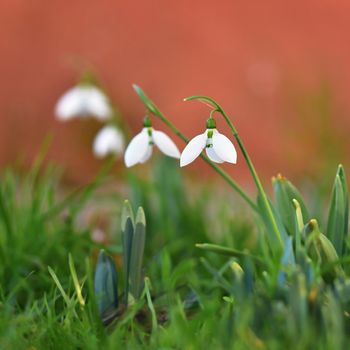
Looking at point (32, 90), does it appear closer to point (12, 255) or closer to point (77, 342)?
point (12, 255)

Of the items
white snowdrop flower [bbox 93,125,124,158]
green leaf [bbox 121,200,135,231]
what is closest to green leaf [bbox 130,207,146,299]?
green leaf [bbox 121,200,135,231]

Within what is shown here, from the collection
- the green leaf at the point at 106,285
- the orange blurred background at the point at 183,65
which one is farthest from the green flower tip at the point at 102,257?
the orange blurred background at the point at 183,65

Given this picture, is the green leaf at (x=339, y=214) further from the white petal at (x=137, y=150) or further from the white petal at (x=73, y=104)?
the white petal at (x=73, y=104)

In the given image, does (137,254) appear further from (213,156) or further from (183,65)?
(183,65)

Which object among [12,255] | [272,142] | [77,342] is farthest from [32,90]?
[77,342]

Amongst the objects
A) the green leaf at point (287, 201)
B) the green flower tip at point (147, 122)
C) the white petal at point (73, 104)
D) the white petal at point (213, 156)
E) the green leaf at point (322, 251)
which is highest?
the green flower tip at point (147, 122)
